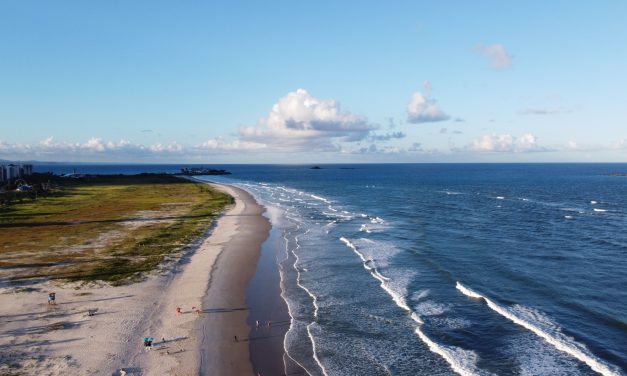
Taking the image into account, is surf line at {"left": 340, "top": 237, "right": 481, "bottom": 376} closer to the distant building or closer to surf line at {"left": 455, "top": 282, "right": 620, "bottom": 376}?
A: surf line at {"left": 455, "top": 282, "right": 620, "bottom": 376}

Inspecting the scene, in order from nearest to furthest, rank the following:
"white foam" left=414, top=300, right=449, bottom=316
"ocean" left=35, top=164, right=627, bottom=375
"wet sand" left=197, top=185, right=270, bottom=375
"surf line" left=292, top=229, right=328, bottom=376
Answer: "wet sand" left=197, top=185, right=270, bottom=375 < "surf line" left=292, top=229, right=328, bottom=376 < "ocean" left=35, top=164, right=627, bottom=375 < "white foam" left=414, top=300, right=449, bottom=316

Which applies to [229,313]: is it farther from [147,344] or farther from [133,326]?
[147,344]

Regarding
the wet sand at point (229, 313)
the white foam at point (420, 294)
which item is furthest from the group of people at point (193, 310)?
the white foam at point (420, 294)

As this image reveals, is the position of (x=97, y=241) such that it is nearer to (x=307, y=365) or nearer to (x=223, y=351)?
(x=223, y=351)

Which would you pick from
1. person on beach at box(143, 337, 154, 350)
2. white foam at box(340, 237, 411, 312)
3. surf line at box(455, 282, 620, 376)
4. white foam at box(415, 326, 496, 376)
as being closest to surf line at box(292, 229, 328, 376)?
white foam at box(340, 237, 411, 312)

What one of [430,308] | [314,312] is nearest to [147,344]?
[314,312]

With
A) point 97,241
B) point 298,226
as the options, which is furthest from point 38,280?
point 298,226
